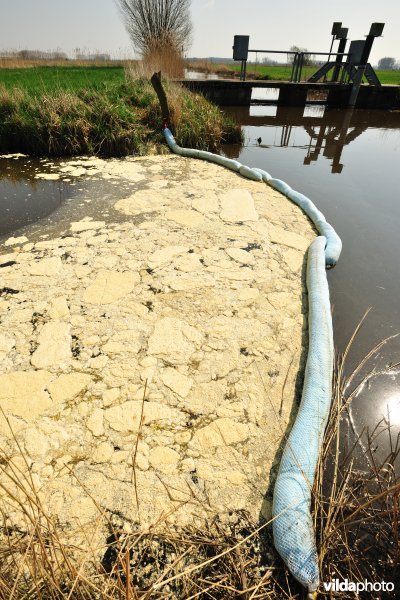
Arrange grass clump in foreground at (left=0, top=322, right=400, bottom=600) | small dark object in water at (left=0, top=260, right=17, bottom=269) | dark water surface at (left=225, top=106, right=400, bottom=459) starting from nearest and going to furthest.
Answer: grass clump in foreground at (left=0, top=322, right=400, bottom=600), dark water surface at (left=225, top=106, right=400, bottom=459), small dark object in water at (left=0, top=260, right=17, bottom=269)

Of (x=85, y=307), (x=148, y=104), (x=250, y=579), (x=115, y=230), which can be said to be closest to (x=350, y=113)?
(x=148, y=104)

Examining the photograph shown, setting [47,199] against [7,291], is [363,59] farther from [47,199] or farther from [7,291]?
[7,291]

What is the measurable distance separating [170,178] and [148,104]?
311cm

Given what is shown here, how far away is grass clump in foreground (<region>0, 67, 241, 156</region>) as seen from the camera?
5.36 m

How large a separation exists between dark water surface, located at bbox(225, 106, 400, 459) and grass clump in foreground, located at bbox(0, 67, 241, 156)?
0.87 m

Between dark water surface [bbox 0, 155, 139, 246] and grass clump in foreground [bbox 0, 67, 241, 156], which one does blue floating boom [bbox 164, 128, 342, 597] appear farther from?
grass clump in foreground [bbox 0, 67, 241, 156]

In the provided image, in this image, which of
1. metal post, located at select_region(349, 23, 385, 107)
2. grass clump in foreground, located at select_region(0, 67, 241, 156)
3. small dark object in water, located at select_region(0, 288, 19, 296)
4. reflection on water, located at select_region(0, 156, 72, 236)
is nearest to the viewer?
small dark object in water, located at select_region(0, 288, 19, 296)

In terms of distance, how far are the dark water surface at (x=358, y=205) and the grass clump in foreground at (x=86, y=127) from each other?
0.87 m

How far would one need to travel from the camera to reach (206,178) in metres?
4.59

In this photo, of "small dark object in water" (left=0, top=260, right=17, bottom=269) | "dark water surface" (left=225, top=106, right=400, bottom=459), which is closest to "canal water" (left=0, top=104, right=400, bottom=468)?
"dark water surface" (left=225, top=106, right=400, bottom=459)

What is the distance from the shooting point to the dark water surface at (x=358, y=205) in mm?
2094

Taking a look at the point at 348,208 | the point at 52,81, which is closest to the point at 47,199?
the point at 348,208

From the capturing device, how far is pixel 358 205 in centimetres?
419

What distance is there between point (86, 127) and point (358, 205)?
4489 mm
